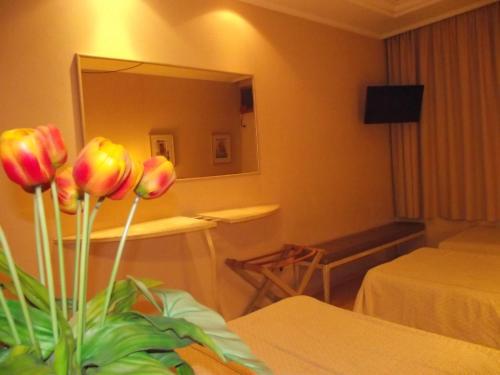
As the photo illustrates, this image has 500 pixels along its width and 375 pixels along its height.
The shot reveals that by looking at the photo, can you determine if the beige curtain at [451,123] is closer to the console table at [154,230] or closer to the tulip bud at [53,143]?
the console table at [154,230]

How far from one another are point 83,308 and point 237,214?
6.97 ft

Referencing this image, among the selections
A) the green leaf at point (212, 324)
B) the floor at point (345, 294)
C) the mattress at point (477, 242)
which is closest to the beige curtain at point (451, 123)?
the mattress at point (477, 242)

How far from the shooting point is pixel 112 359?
21.0 inches

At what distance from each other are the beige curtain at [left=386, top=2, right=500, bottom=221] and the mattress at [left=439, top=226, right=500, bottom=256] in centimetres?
40

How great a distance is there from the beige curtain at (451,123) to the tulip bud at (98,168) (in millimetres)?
4015

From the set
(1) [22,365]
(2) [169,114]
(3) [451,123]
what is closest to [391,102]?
(3) [451,123]

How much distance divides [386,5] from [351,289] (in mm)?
2707

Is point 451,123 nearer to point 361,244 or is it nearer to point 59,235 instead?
point 361,244

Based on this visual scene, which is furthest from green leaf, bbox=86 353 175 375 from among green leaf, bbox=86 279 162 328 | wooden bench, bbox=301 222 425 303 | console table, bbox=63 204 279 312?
wooden bench, bbox=301 222 425 303

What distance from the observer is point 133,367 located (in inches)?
20.1

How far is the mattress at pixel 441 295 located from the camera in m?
1.94

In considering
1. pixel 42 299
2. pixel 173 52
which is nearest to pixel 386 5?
pixel 173 52

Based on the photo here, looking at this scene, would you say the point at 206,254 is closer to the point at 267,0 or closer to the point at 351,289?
the point at 351,289

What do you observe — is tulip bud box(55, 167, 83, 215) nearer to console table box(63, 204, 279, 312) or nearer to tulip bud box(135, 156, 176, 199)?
tulip bud box(135, 156, 176, 199)
